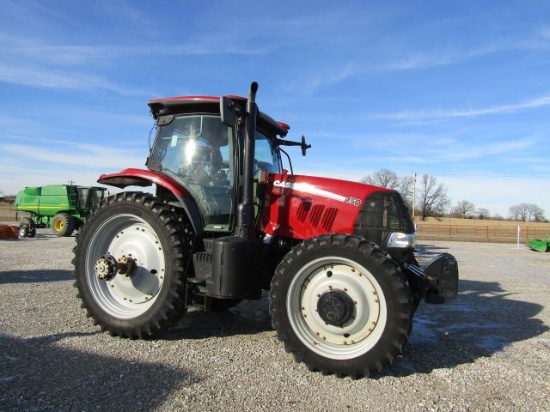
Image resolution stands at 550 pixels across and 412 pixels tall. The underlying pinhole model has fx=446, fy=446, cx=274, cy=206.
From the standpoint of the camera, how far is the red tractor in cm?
372

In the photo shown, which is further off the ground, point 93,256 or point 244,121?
point 244,121

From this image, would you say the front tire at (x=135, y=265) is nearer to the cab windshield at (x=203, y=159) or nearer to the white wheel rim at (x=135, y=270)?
the white wheel rim at (x=135, y=270)

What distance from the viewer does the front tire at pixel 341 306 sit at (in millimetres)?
3533

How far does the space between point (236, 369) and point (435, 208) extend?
76142 mm

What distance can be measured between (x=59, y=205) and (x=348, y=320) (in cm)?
2160

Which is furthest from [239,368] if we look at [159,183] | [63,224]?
[63,224]

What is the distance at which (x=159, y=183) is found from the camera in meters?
4.62

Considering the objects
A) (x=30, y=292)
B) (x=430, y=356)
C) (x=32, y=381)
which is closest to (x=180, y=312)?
(x=32, y=381)

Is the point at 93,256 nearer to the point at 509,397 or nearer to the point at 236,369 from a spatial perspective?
the point at 236,369

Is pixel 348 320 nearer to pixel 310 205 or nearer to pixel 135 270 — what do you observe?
pixel 310 205

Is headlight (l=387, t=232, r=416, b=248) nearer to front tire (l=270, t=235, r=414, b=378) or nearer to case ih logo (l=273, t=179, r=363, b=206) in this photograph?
case ih logo (l=273, t=179, r=363, b=206)

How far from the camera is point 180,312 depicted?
441 cm

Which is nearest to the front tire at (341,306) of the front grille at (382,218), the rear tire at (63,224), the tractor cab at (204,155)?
the front grille at (382,218)

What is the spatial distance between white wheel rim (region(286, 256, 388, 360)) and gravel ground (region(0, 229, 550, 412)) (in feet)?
0.88
